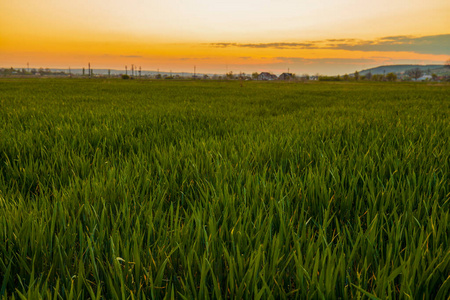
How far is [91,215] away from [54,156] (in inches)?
59.3

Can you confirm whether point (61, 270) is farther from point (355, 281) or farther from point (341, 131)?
point (341, 131)

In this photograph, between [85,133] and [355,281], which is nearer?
[355,281]

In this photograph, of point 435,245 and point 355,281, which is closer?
point 355,281

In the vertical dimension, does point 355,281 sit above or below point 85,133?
below

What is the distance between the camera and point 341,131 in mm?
3621

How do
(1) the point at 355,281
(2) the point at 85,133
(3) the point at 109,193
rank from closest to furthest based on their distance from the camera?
(1) the point at 355,281, (3) the point at 109,193, (2) the point at 85,133

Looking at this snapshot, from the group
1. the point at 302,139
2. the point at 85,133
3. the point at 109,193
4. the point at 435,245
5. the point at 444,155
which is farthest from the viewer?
the point at 85,133

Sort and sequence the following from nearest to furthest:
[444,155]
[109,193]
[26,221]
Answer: [26,221], [109,193], [444,155]

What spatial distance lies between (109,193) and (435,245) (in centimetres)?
145

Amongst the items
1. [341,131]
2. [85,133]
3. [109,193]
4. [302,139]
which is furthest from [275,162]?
[85,133]

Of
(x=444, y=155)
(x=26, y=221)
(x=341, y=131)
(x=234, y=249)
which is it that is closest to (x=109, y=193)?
(x=26, y=221)

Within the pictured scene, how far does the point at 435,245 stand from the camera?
3.24 ft

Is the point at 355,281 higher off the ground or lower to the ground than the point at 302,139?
lower

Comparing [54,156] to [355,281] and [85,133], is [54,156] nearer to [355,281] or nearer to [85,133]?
[85,133]
